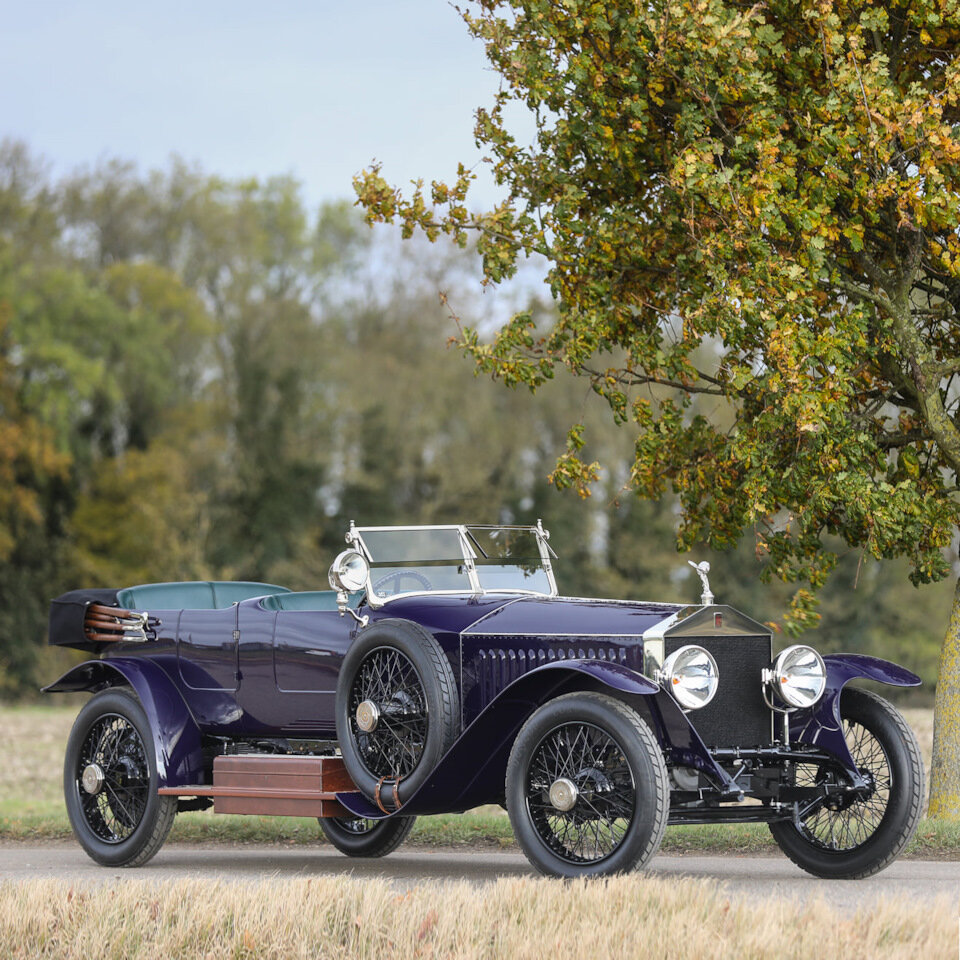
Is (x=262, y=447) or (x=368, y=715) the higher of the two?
(x=262, y=447)

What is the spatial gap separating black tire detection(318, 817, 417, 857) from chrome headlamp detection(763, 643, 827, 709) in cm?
302

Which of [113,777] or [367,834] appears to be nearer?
[113,777]

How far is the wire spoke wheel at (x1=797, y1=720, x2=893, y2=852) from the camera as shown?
27.4 ft

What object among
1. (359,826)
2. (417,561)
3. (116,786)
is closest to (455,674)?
(417,561)

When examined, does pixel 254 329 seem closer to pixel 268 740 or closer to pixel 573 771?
pixel 268 740

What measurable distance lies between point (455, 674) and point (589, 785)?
1.37 m

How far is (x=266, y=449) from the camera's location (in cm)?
3578

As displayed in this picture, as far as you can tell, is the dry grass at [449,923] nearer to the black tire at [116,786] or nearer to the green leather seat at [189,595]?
the black tire at [116,786]

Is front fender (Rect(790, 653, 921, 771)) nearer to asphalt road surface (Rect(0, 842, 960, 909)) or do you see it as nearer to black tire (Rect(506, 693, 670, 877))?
asphalt road surface (Rect(0, 842, 960, 909))

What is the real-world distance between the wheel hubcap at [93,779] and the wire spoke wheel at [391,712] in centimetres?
224

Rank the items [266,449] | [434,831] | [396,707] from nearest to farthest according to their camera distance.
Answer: [396,707]
[434,831]
[266,449]

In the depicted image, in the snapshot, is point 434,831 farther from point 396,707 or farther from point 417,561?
point 396,707

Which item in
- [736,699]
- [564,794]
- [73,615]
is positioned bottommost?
[564,794]

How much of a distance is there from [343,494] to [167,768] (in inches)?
1036
